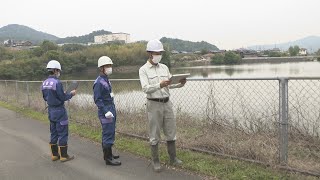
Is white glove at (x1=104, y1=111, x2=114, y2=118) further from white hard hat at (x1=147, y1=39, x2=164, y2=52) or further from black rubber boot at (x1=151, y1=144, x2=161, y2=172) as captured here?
white hard hat at (x1=147, y1=39, x2=164, y2=52)

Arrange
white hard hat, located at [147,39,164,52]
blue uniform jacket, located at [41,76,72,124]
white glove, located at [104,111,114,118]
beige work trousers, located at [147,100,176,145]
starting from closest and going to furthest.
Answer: white hard hat, located at [147,39,164,52]
beige work trousers, located at [147,100,176,145]
white glove, located at [104,111,114,118]
blue uniform jacket, located at [41,76,72,124]

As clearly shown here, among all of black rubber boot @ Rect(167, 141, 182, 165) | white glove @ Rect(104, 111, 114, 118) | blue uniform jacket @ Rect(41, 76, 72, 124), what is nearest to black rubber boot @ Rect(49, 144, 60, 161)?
blue uniform jacket @ Rect(41, 76, 72, 124)

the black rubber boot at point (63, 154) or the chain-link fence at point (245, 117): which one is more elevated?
the chain-link fence at point (245, 117)

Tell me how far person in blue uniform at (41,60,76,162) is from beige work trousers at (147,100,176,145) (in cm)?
183

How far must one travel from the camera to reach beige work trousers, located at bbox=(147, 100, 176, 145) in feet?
15.9

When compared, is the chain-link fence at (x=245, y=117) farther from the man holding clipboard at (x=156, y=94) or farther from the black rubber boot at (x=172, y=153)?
the man holding clipboard at (x=156, y=94)

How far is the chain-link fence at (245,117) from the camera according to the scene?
4.92 m

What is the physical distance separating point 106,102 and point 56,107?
109cm

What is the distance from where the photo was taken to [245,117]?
6.55 metres

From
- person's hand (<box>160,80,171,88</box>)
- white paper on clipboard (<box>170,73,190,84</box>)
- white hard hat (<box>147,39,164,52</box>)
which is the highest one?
white hard hat (<box>147,39,164,52</box>)

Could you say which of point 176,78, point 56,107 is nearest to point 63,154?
point 56,107

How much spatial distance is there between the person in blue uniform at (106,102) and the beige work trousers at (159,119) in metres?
0.75

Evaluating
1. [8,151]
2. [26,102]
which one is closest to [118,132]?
[8,151]

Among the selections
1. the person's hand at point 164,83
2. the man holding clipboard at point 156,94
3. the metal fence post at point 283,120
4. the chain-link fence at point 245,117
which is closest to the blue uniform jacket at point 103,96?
the man holding clipboard at point 156,94
